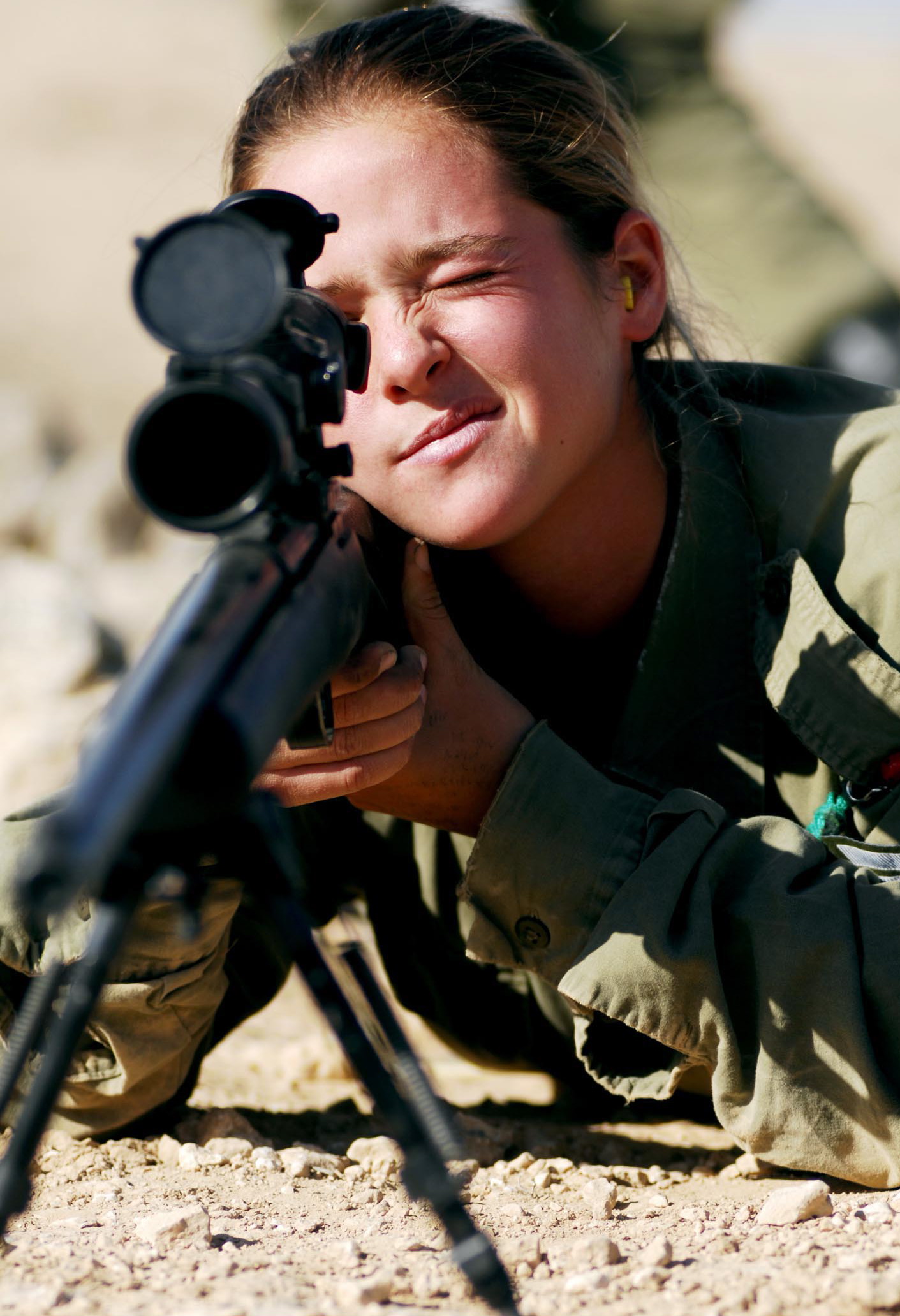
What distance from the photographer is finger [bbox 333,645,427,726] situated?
67.8 inches

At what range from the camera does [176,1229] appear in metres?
1.60

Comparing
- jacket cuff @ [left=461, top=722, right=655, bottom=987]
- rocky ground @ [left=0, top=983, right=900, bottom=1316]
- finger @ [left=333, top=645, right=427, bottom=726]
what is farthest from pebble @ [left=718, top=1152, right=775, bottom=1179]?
finger @ [left=333, top=645, right=427, bottom=726]

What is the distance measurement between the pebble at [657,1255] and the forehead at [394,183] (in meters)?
1.35

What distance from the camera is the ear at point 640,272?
2365 millimetres

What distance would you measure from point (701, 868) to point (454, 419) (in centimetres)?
72

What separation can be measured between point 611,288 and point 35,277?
12.3 metres

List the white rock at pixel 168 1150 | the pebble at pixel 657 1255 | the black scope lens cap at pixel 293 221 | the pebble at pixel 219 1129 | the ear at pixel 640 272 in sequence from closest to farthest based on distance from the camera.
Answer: the pebble at pixel 657 1255 → the black scope lens cap at pixel 293 221 → the white rock at pixel 168 1150 → the pebble at pixel 219 1129 → the ear at pixel 640 272

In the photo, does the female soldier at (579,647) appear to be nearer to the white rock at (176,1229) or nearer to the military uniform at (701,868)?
the military uniform at (701,868)

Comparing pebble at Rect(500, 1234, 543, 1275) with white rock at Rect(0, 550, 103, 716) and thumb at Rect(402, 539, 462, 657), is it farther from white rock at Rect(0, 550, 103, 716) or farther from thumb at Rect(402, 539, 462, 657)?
white rock at Rect(0, 550, 103, 716)

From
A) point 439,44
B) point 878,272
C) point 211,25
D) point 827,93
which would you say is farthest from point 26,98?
point 439,44

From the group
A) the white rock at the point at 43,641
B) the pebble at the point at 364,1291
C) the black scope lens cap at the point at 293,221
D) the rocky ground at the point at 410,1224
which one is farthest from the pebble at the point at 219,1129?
the white rock at the point at 43,641

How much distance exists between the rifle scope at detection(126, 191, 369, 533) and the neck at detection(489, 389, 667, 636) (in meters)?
1.10

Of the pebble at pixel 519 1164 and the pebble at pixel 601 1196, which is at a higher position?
the pebble at pixel 601 1196

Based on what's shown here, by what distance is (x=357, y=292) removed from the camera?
2.02 meters
